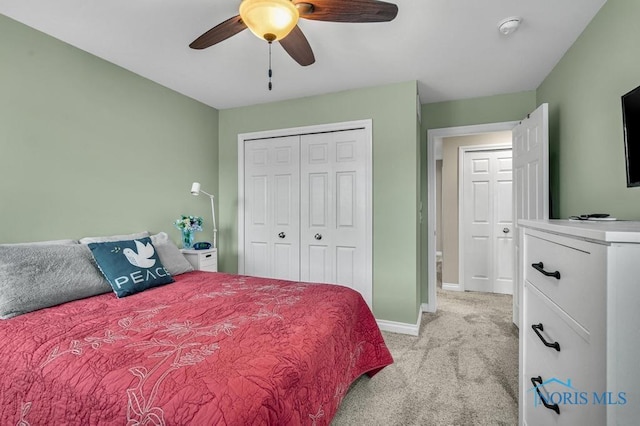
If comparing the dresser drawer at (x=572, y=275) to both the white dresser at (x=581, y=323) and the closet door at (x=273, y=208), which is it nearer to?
the white dresser at (x=581, y=323)

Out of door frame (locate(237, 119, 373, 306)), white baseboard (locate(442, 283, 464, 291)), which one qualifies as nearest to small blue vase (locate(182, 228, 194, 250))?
door frame (locate(237, 119, 373, 306))

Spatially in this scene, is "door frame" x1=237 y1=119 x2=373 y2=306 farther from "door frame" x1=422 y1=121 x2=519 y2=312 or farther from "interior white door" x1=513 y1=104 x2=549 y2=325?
"interior white door" x1=513 y1=104 x2=549 y2=325

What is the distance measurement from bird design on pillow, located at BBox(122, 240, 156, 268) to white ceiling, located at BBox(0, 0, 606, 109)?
1.56 m

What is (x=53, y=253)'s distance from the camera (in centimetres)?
185

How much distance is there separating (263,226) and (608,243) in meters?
3.26

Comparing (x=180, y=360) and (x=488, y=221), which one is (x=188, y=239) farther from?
(x=488, y=221)

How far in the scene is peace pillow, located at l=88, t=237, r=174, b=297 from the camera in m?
1.97

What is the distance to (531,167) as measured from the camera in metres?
2.67

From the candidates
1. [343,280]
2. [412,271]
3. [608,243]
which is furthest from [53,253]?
[412,271]

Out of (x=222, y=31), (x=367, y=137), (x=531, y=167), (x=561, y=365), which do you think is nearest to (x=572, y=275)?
(x=561, y=365)

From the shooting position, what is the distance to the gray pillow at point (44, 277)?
5.24 feet

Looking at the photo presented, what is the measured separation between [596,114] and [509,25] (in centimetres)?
82

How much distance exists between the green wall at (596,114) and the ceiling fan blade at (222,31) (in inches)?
82.7

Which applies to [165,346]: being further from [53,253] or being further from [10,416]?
[53,253]
